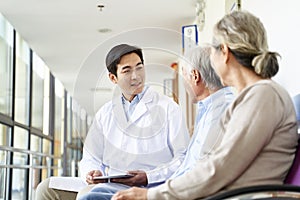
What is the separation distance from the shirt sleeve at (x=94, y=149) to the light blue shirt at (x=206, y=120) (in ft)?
1.64

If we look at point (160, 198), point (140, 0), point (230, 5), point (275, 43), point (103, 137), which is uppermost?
point (140, 0)

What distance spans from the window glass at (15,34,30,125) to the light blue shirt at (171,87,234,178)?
499 cm

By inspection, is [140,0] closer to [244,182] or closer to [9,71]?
[9,71]

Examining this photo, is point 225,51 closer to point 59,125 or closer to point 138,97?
point 138,97

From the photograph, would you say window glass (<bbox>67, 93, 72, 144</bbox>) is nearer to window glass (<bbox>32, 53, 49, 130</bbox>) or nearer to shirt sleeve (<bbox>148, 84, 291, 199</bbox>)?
window glass (<bbox>32, 53, 49, 130</bbox>)

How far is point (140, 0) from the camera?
527 cm

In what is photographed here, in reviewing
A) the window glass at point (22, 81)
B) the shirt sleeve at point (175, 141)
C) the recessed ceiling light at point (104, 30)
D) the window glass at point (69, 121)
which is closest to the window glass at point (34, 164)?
the window glass at point (22, 81)

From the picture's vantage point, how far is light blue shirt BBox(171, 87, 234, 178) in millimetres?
1831

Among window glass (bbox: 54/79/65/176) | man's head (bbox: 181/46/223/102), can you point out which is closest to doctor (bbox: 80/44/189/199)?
man's head (bbox: 181/46/223/102)

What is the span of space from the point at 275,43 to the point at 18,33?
4.86 m

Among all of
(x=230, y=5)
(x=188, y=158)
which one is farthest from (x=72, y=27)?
(x=188, y=158)

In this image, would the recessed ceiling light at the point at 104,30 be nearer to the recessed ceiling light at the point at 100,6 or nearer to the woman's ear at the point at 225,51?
the recessed ceiling light at the point at 100,6

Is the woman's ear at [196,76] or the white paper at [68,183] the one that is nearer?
the woman's ear at [196,76]

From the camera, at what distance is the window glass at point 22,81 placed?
675 centimetres
